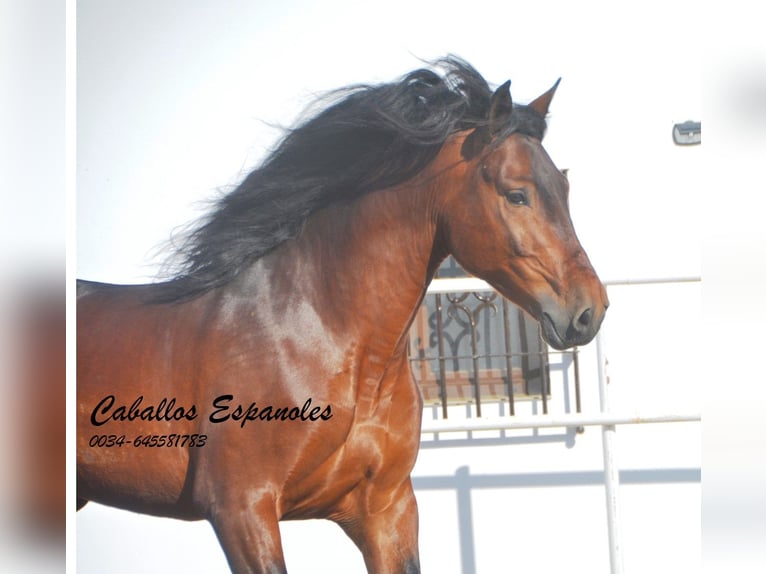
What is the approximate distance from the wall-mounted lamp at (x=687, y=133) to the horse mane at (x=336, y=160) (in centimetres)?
32

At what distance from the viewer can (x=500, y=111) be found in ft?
7.21

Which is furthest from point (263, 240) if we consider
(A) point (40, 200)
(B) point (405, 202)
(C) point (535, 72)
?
(C) point (535, 72)

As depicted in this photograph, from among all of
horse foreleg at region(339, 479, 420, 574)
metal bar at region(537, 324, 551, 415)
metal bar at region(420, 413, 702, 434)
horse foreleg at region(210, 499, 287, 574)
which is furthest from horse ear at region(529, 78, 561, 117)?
horse foreleg at region(210, 499, 287, 574)

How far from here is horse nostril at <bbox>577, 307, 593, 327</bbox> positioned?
83.7 inches

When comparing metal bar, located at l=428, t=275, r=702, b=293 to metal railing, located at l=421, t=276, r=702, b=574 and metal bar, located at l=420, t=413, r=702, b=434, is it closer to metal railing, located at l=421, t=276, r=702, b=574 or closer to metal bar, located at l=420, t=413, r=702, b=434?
metal railing, located at l=421, t=276, r=702, b=574

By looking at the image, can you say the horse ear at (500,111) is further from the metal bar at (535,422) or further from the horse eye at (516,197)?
the metal bar at (535,422)

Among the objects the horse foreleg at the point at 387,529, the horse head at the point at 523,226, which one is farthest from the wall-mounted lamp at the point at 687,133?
the horse foreleg at the point at 387,529

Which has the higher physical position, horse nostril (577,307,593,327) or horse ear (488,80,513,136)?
horse ear (488,80,513,136)

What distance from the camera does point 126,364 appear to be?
91.5 inches

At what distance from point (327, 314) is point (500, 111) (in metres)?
0.59

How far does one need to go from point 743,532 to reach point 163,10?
1.73 meters

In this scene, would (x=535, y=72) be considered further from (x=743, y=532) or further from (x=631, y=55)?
(x=743, y=532)

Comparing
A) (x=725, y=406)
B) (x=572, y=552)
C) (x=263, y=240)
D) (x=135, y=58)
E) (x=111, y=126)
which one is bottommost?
(x=572, y=552)

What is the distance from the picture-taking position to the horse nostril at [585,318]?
83.7 inches
